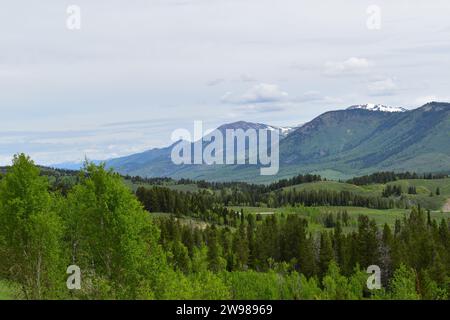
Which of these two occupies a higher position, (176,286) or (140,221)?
(140,221)

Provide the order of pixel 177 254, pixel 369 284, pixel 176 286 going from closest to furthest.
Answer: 1. pixel 176 286
2. pixel 369 284
3. pixel 177 254

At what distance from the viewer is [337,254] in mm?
151750

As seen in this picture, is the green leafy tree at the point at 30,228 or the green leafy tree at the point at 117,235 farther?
the green leafy tree at the point at 30,228

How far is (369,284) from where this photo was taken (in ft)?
347

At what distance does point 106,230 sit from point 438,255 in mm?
84490

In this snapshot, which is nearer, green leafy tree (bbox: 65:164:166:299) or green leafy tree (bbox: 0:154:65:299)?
green leafy tree (bbox: 65:164:166:299)

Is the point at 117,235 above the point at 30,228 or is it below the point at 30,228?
below

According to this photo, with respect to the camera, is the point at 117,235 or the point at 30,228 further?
the point at 30,228

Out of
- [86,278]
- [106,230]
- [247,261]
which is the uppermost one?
[106,230]
